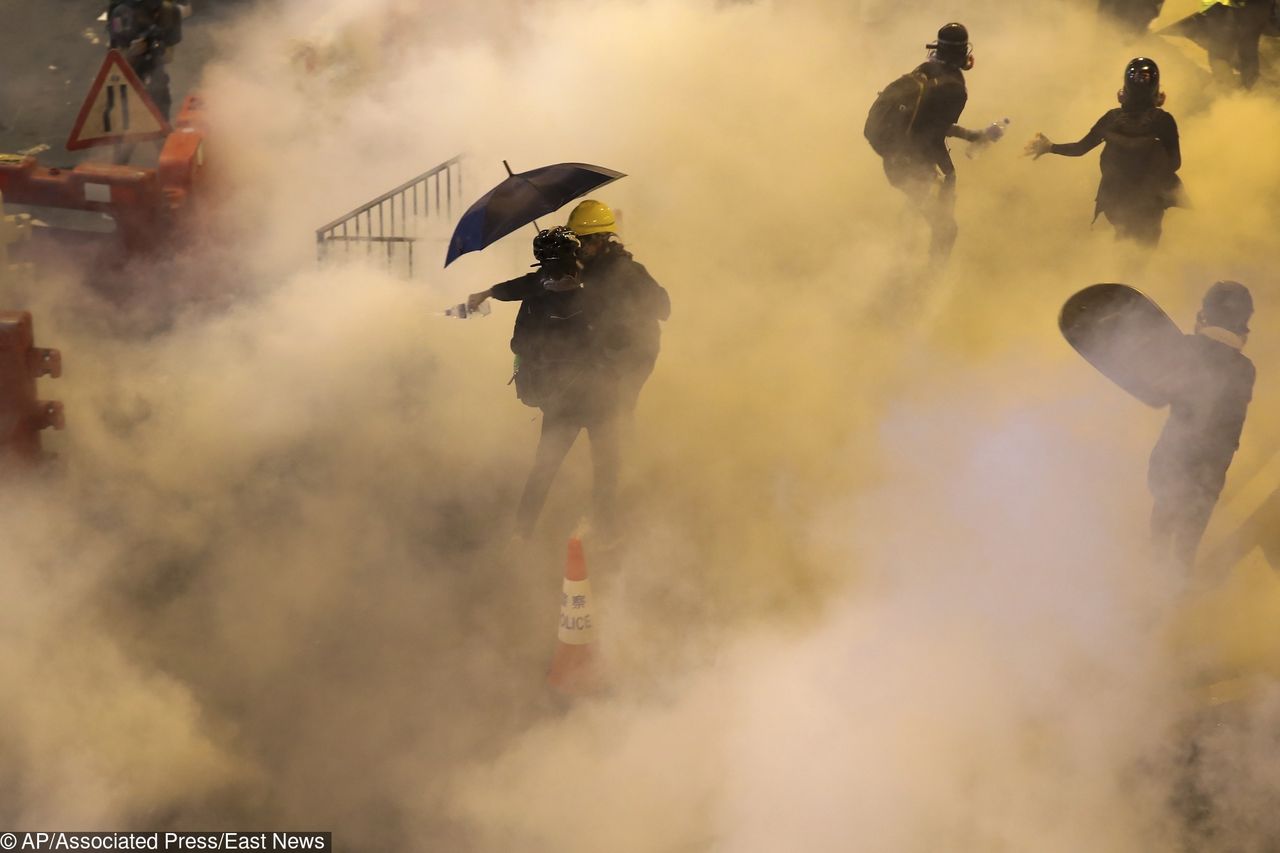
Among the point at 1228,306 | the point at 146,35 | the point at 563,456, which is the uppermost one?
the point at 146,35

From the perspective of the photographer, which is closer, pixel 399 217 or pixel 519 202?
pixel 519 202

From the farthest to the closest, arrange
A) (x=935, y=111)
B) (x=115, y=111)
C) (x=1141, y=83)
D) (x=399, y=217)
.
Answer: (x=399, y=217), (x=115, y=111), (x=935, y=111), (x=1141, y=83)

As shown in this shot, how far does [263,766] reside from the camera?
18.2ft

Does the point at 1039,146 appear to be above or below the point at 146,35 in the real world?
below

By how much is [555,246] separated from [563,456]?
0.98 m

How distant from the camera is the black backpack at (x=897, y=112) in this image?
8.12m

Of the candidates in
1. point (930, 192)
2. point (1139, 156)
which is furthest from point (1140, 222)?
point (930, 192)

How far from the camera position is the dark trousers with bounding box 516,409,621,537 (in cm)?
666

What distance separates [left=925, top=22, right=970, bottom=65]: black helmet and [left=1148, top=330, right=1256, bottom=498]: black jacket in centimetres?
269

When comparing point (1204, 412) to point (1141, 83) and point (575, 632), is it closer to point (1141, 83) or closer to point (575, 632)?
point (1141, 83)

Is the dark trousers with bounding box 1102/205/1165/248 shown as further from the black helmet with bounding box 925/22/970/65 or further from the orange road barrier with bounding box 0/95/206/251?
the orange road barrier with bounding box 0/95/206/251

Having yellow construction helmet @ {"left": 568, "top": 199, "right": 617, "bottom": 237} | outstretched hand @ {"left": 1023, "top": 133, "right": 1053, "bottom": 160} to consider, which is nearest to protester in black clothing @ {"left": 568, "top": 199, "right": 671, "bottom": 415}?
yellow construction helmet @ {"left": 568, "top": 199, "right": 617, "bottom": 237}

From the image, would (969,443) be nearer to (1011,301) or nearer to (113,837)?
(1011,301)

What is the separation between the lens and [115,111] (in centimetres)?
941
